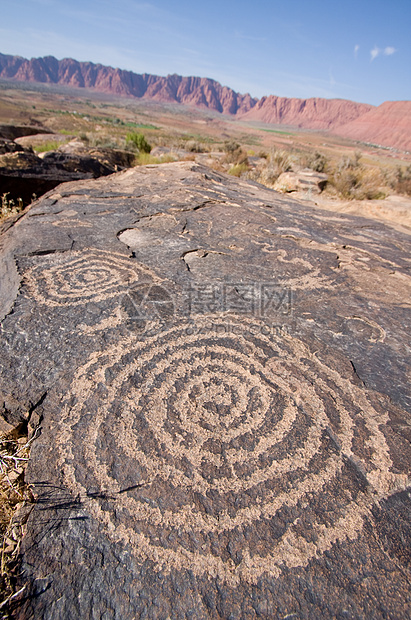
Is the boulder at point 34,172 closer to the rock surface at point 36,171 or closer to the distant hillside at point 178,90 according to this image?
Result: the rock surface at point 36,171

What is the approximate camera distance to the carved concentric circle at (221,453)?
802mm

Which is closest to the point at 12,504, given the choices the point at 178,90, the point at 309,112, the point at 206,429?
the point at 206,429

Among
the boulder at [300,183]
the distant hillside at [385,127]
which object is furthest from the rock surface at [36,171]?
the distant hillside at [385,127]

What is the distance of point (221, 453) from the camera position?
982 mm

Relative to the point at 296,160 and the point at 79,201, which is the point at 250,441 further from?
the point at 296,160

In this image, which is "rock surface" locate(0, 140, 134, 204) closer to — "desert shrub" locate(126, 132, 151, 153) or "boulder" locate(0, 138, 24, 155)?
"boulder" locate(0, 138, 24, 155)

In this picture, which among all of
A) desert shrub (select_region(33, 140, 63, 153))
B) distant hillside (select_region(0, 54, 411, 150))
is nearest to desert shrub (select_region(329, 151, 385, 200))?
desert shrub (select_region(33, 140, 63, 153))

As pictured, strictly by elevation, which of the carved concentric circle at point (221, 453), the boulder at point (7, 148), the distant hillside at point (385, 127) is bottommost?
the carved concentric circle at point (221, 453)

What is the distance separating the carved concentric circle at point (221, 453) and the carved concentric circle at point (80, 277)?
0.43 m

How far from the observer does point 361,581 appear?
743 millimetres

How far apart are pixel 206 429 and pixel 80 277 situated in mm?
1081

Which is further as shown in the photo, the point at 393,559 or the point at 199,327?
the point at 199,327

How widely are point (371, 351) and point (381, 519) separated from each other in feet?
2.37

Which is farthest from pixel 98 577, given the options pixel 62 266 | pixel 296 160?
pixel 296 160
